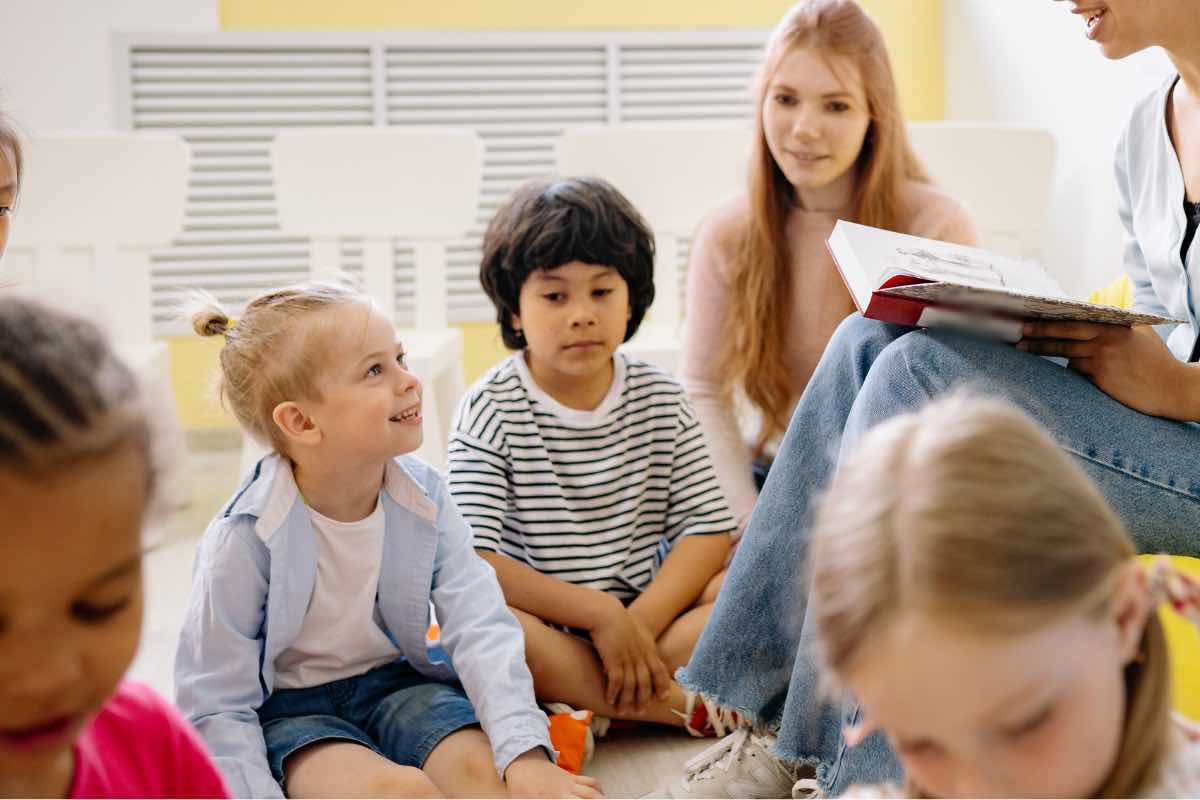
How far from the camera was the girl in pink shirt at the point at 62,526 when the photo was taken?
1.62 feet

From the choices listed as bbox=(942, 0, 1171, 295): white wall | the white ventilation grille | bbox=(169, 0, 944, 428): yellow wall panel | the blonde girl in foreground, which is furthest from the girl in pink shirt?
the white ventilation grille

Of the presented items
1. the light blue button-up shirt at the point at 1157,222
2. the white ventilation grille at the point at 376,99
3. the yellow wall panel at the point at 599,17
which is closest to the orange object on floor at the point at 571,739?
the light blue button-up shirt at the point at 1157,222

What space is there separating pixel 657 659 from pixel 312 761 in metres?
0.42

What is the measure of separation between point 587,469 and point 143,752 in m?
0.88

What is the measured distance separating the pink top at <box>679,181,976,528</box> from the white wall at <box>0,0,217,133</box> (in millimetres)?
1673

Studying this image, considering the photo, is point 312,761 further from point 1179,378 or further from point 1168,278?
point 1168,278

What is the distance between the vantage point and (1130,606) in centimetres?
58

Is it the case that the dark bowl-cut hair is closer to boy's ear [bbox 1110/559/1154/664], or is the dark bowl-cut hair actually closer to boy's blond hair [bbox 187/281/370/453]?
boy's blond hair [bbox 187/281/370/453]

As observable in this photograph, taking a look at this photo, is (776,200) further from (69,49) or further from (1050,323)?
(69,49)

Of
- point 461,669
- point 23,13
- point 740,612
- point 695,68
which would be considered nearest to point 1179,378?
point 740,612

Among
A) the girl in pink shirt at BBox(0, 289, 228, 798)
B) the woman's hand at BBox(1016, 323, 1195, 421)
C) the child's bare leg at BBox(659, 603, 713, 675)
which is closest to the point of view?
the girl in pink shirt at BBox(0, 289, 228, 798)

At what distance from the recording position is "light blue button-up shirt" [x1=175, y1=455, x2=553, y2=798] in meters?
1.14

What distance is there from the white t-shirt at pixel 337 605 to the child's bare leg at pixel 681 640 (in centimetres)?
36

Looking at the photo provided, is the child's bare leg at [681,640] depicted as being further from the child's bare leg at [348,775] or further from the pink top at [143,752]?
the pink top at [143,752]
